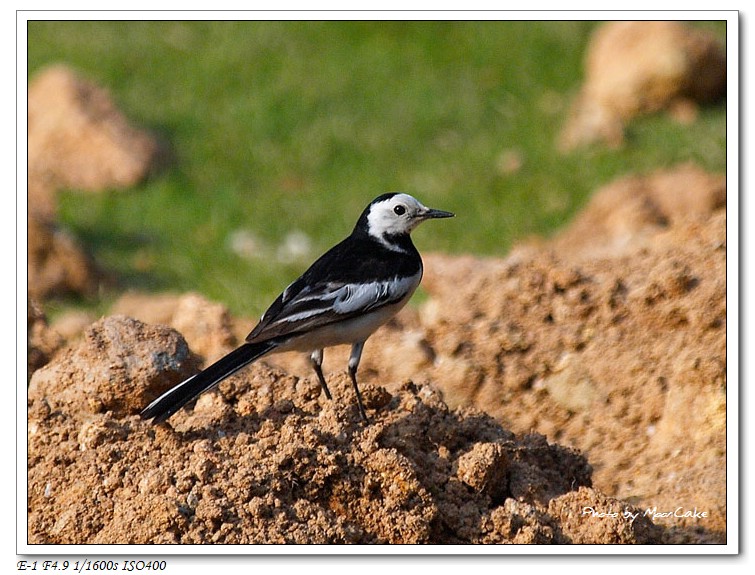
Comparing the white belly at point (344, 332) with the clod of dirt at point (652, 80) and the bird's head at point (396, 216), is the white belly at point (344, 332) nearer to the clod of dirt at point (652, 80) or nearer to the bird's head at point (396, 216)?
the bird's head at point (396, 216)

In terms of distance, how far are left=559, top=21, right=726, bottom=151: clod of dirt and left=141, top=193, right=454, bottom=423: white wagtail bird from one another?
27.6 feet

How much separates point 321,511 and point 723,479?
245 centimetres

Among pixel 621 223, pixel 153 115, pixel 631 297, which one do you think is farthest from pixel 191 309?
pixel 153 115

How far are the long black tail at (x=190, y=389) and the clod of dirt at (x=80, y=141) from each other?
360 inches

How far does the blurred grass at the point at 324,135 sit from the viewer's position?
14086mm

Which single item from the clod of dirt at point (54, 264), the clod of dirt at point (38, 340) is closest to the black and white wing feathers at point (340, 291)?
the clod of dirt at point (38, 340)

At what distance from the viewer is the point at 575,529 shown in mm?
6320

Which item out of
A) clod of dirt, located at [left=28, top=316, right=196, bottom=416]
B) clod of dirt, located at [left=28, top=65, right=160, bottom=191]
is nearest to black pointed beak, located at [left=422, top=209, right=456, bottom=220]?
clod of dirt, located at [left=28, top=316, right=196, bottom=416]

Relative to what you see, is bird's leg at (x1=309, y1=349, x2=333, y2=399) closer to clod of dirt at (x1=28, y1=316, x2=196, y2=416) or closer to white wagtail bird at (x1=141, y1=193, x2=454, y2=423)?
white wagtail bird at (x1=141, y1=193, x2=454, y2=423)

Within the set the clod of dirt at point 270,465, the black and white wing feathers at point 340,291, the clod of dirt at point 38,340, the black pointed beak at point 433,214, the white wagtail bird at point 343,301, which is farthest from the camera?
the clod of dirt at point 38,340

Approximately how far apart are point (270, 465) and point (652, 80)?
36.2 feet

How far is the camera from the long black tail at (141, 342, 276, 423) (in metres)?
6.31

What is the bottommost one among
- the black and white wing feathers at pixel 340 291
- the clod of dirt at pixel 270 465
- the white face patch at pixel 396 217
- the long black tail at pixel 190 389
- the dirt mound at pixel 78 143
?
the clod of dirt at pixel 270 465
